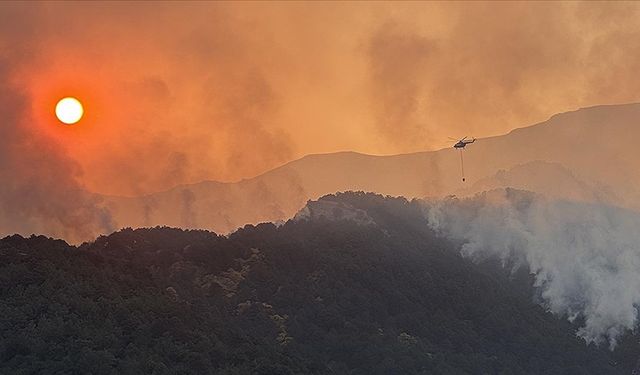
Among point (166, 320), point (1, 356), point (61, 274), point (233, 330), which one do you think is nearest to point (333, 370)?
point (233, 330)

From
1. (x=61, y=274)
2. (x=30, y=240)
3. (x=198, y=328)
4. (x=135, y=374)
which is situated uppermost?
(x=30, y=240)

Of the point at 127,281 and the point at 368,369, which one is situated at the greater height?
the point at 127,281

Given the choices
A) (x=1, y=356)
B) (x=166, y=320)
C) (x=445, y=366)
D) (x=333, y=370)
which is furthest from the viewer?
(x=445, y=366)

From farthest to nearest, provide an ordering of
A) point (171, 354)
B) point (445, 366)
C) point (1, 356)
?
point (445, 366), point (171, 354), point (1, 356)

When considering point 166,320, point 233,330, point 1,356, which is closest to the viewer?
point 1,356

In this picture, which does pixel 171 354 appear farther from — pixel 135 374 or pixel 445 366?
pixel 445 366

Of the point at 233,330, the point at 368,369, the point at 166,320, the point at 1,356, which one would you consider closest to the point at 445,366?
the point at 368,369

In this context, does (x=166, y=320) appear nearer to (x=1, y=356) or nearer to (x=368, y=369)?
(x=1, y=356)

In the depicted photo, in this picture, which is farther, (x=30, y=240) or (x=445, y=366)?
(x=445, y=366)

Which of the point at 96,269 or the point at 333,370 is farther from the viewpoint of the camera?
the point at 333,370
